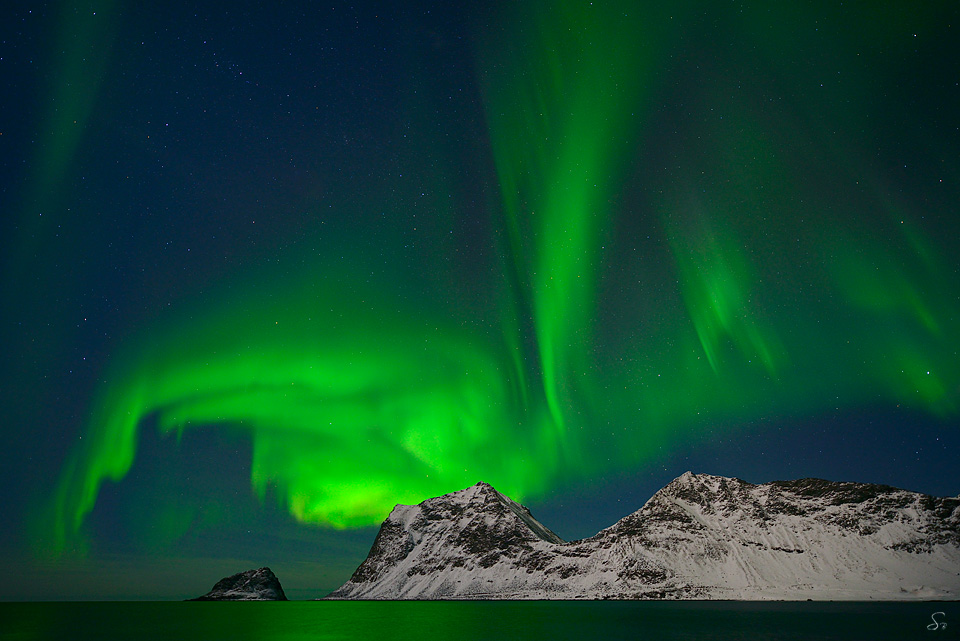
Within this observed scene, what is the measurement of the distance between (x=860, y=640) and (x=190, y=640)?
3865 inches

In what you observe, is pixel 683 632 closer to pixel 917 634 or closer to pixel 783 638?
pixel 783 638

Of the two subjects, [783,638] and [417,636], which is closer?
[783,638]

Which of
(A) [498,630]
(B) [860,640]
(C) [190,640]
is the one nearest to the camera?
(B) [860,640]

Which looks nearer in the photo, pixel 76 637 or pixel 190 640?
pixel 190 640

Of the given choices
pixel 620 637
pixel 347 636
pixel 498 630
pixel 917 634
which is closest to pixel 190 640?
pixel 347 636

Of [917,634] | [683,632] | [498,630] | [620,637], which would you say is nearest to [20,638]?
[498,630]

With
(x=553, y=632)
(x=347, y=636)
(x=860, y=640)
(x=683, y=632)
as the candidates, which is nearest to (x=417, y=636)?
(x=347, y=636)

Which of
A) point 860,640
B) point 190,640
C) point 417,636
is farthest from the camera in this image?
point 417,636

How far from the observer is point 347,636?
318ft

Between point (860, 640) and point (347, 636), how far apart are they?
78.6 meters

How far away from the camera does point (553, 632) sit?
98.1 m

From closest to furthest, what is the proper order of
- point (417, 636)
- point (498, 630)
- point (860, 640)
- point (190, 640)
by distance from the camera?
point (860, 640) → point (190, 640) → point (417, 636) → point (498, 630)

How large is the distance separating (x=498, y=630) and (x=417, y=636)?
17377mm

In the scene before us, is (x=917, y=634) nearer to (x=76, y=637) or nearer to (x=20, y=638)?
(x=76, y=637)
